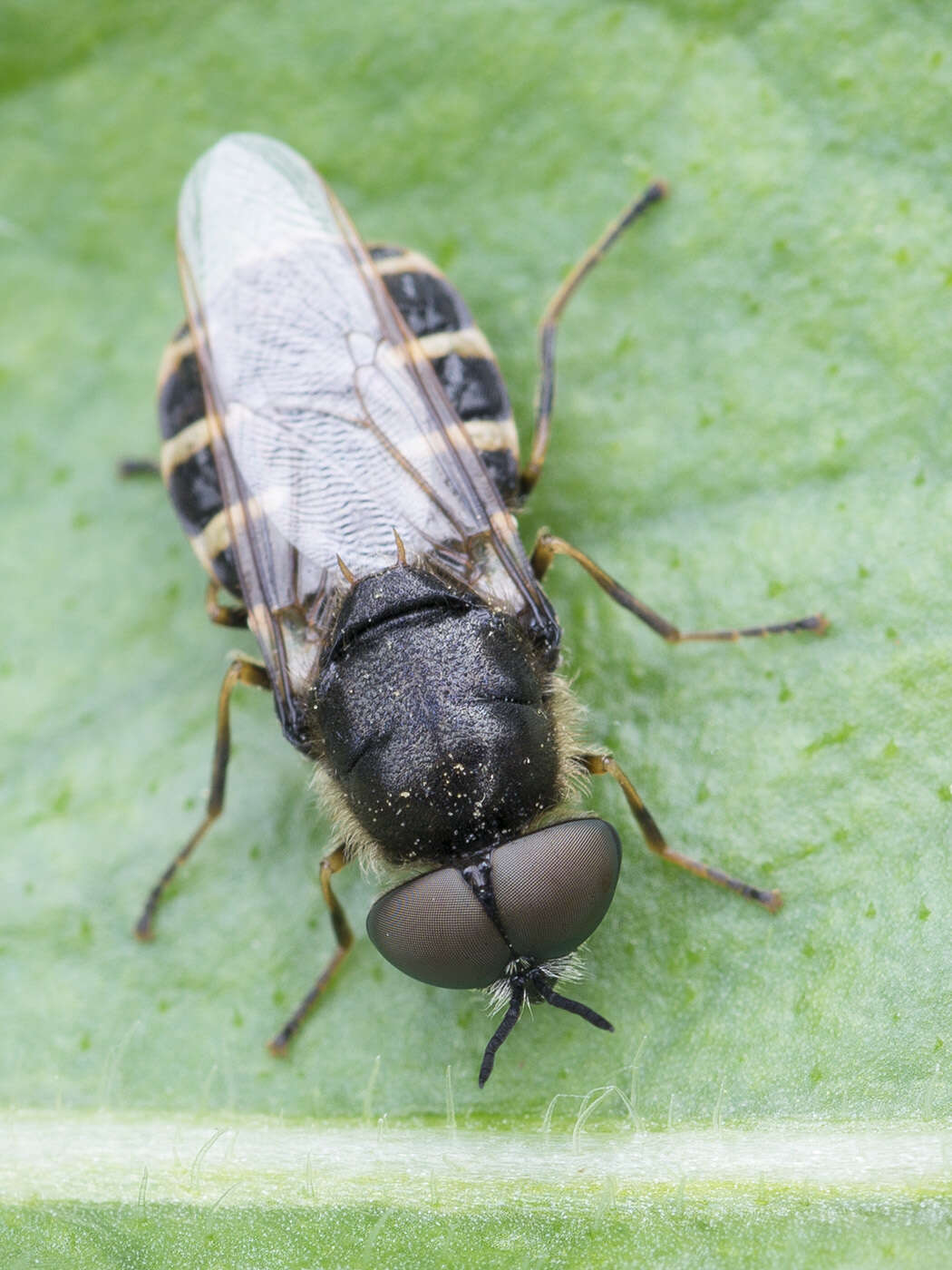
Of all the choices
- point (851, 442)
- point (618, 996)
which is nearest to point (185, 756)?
point (618, 996)

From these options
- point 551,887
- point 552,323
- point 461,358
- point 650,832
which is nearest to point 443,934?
point 551,887

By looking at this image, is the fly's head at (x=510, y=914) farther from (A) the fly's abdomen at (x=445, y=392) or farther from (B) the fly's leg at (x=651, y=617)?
(A) the fly's abdomen at (x=445, y=392)

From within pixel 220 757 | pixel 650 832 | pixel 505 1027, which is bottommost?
pixel 505 1027

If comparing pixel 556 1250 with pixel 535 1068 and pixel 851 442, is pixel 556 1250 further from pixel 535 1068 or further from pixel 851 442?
pixel 851 442

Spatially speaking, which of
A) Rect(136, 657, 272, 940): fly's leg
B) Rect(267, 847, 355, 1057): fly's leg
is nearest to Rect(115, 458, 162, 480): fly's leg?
Rect(136, 657, 272, 940): fly's leg

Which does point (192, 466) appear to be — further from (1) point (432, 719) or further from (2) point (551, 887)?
(2) point (551, 887)

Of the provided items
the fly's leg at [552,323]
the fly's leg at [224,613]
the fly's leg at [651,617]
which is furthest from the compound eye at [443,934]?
the fly's leg at [552,323]

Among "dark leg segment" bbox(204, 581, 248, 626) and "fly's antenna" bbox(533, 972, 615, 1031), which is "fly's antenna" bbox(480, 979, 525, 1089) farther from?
"dark leg segment" bbox(204, 581, 248, 626)
